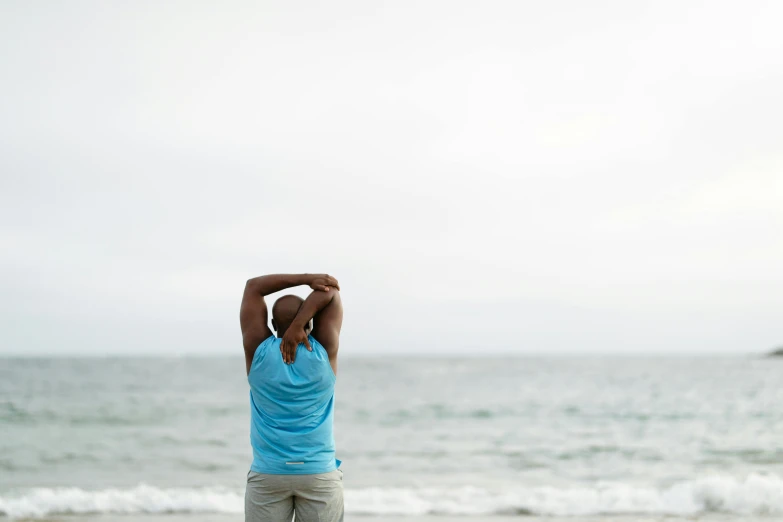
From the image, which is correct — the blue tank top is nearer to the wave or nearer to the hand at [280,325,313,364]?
the hand at [280,325,313,364]

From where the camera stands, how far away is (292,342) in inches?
115

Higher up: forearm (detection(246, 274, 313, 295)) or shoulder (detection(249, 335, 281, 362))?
forearm (detection(246, 274, 313, 295))

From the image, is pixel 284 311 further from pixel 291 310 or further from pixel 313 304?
pixel 313 304

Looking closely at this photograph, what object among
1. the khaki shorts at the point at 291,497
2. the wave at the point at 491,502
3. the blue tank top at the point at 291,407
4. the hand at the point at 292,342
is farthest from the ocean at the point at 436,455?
the hand at the point at 292,342

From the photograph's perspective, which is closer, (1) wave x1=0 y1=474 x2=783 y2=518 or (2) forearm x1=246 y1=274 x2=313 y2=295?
(2) forearm x1=246 y1=274 x2=313 y2=295

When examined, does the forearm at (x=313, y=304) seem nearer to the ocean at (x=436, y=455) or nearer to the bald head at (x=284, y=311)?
the bald head at (x=284, y=311)

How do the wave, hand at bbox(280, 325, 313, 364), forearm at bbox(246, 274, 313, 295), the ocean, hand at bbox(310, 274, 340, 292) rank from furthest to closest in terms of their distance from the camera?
1. the ocean
2. the wave
3. forearm at bbox(246, 274, 313, 295)
4. hand at bbox(310, 274, 340, 292)
5. hand at bbox(280, 325, 313, 364)

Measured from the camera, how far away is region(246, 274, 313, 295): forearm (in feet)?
Result: 10.3

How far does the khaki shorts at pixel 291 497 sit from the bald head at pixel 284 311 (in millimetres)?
684

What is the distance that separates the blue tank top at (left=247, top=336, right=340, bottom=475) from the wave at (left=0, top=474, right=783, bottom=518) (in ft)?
15.8

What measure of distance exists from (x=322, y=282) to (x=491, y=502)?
5.99m

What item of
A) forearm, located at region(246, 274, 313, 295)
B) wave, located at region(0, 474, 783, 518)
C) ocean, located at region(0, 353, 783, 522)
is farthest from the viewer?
ocean, located at region(0, 353, 783, 522)

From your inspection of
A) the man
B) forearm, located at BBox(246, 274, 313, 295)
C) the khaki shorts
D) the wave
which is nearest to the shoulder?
the man

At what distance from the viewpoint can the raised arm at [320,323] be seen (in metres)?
2.92
